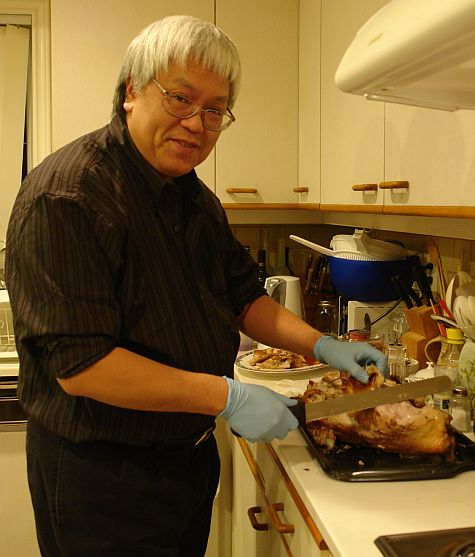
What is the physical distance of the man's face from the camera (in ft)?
3.57

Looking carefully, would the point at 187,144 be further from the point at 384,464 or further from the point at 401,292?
the point at 401,292

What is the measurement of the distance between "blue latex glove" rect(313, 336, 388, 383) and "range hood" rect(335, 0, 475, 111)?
0.54 metres

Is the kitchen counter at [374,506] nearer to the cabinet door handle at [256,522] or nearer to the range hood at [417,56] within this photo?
the cabinet door handle at [256,522]

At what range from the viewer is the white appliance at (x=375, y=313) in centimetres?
191

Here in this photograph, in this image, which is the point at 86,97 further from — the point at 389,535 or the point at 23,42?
the point at 389,535

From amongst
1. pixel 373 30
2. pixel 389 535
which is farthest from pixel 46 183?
pixel 389 535

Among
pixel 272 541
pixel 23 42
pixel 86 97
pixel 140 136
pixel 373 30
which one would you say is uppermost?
pixel 23 42

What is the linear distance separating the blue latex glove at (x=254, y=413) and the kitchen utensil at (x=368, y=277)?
0.80m

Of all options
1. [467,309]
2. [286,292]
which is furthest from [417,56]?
[286,292]

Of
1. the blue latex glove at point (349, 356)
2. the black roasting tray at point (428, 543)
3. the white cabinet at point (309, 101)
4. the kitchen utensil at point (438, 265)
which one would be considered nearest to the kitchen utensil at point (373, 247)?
the kitchen utensil at point (438, 265)

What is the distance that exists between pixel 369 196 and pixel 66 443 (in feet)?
3.15

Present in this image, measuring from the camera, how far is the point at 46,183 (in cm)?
103

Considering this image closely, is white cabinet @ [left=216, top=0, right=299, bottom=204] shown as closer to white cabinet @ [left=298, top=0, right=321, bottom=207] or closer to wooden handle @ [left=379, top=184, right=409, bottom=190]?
white cabinet @ [left=298, top=0, right=321, bottom=207]

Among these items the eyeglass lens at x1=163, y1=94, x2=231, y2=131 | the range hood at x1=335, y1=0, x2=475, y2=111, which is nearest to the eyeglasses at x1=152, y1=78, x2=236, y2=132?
the eyeglass lens at x1=163, y1=94, x2=231, y2=131
